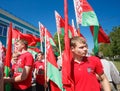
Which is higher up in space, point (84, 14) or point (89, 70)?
point (84, 14)

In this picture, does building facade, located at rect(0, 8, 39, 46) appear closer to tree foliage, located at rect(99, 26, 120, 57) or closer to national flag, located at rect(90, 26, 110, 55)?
national flag, located at rect(90, 26, 110, 55)

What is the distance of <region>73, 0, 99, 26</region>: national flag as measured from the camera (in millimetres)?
6905

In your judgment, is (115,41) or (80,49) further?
(115,41)

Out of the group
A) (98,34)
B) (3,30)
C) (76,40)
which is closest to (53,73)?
(98,34)

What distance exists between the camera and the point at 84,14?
24.5 ft

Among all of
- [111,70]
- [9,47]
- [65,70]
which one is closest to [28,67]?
[9,47]

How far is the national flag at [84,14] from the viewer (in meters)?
6.90

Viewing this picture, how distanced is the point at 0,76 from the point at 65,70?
57.6 inches

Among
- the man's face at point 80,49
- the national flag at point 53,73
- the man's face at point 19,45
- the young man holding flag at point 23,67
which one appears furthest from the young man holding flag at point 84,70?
the national flag at point 53,73

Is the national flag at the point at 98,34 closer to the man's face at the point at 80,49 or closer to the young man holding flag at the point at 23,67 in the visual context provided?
the young man holding flag at the point at 23,67

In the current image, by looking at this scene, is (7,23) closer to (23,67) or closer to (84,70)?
(23,67)

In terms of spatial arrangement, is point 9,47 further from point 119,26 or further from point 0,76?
point 119,26

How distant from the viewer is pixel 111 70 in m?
6.39

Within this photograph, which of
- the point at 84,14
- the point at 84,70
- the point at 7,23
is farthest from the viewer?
the point at 7,23
